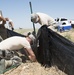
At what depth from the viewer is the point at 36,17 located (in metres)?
7.05

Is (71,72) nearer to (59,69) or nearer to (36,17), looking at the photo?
(59,69)

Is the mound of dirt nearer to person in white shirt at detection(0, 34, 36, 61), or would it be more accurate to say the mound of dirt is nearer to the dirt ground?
the dirt ground

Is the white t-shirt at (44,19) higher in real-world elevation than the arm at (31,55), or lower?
higher

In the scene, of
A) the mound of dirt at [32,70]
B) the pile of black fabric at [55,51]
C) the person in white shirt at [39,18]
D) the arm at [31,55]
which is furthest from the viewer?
the person in white shirt at [39,18]

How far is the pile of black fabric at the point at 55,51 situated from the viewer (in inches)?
209

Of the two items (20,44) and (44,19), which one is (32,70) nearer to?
(20,44)

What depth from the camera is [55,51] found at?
19.3ft

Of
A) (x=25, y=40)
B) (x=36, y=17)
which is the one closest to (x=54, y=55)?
(x=25, y=40)

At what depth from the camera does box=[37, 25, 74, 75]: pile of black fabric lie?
532 centimetres

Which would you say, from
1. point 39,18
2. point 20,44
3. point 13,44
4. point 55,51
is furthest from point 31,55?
point 39,18

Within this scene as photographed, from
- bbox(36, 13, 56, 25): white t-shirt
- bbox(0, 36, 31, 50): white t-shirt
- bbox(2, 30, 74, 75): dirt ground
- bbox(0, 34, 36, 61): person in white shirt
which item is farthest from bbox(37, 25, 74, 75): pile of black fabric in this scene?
bbox(36, 13, 56, 25): white t-shirt

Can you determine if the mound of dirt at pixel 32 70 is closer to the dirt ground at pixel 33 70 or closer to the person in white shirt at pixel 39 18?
the dirt ground at pixel 33 70

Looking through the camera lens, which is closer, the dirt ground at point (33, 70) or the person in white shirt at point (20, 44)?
the dirt ground at point (33, 70)

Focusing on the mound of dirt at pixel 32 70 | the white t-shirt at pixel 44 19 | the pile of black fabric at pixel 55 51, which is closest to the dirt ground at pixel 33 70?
the mound of dirt at pixel 32 70
